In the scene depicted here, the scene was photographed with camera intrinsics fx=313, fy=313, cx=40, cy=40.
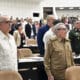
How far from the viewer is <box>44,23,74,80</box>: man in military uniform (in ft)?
15.9

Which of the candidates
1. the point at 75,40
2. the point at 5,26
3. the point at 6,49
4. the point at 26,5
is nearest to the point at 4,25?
the point at 5,26

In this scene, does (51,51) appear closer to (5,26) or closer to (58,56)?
(58,56)

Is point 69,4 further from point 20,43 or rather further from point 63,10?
point 20,43

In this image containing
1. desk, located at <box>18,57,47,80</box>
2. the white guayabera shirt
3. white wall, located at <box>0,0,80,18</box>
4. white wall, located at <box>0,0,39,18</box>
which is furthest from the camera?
white wall, located at <box>0,0,80,18</box>

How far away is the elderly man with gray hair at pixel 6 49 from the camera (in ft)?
14.1

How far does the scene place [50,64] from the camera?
4.96m

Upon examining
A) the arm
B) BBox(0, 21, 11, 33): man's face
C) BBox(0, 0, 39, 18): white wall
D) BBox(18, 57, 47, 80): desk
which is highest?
BBox(0, 0, 39, 18): white wall

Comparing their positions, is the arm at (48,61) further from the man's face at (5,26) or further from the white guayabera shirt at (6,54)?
the man's face at (5,26)

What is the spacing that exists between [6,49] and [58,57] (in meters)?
0.96

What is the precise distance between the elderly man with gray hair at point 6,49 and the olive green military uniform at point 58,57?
71cm

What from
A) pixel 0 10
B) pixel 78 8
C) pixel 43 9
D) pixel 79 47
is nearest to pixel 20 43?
pixel 79 47

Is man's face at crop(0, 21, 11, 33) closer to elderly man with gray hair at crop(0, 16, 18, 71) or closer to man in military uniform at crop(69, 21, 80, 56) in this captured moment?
elderly man with gray hair at crop(0, 16, 18, 71)

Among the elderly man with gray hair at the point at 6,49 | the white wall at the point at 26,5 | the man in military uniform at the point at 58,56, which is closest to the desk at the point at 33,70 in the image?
the man in military uniform at the point at 58,56

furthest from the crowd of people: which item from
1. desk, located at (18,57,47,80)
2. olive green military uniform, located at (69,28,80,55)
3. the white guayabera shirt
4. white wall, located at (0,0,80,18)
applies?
white wall, located at (0,0,80,18)
